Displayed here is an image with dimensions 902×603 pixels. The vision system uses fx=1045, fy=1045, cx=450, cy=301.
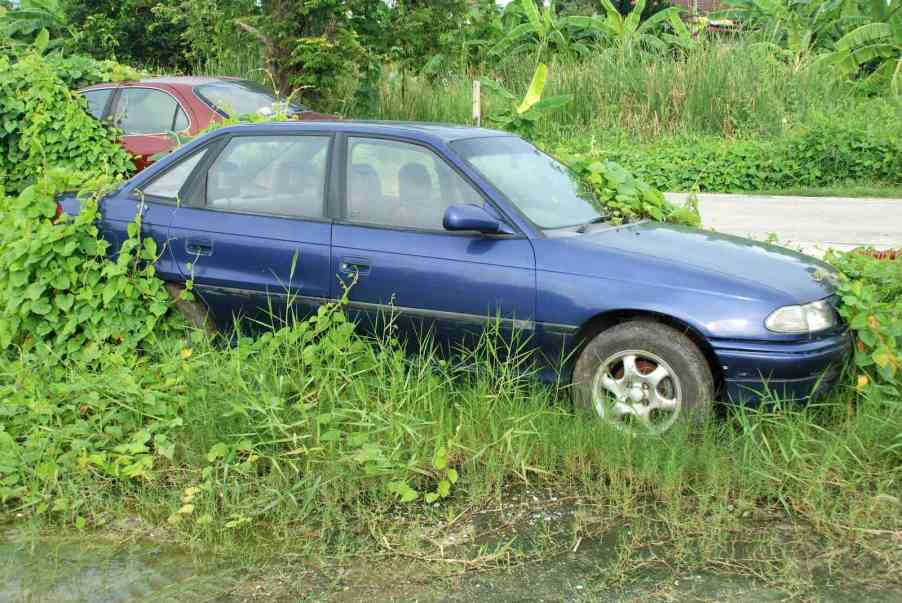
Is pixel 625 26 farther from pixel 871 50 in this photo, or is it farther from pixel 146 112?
pixel 146 112

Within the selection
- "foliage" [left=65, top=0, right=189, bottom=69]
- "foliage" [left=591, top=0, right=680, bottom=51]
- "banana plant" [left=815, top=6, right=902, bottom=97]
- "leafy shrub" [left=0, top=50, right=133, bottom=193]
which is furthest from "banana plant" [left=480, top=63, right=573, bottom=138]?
"foliage" [left=65, top=0, right=189, bottom=69]

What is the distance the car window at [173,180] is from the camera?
20.4ft

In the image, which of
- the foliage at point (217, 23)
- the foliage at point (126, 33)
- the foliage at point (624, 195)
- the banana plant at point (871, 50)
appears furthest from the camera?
the foliage at point (126, 33)

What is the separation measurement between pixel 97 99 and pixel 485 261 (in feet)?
27.0

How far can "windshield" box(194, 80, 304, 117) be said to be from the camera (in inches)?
456

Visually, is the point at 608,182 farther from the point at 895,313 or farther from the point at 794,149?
the point at 794,149

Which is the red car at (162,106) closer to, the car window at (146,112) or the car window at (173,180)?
the car window at (146,112)

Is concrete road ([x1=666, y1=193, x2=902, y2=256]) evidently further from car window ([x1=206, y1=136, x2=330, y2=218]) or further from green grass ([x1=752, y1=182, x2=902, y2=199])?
car window ([x1=206, y1=136, x2=330, y2=218])

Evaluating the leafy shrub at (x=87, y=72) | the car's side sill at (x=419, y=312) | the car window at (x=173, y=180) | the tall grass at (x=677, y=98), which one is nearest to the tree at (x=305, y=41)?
the tall grass at (x=677, y=98)

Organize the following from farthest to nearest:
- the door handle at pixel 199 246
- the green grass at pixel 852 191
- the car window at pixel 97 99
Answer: the green grass at pixel 852 191 → the car window at pixel 97 99 → the door handle at pixel 199 246

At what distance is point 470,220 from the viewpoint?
521 centimetres

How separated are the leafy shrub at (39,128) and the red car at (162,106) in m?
0.63

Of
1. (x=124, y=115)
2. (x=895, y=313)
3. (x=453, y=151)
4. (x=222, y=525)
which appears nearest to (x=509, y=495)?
(x=222, y=525)

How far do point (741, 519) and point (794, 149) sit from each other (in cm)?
1338
